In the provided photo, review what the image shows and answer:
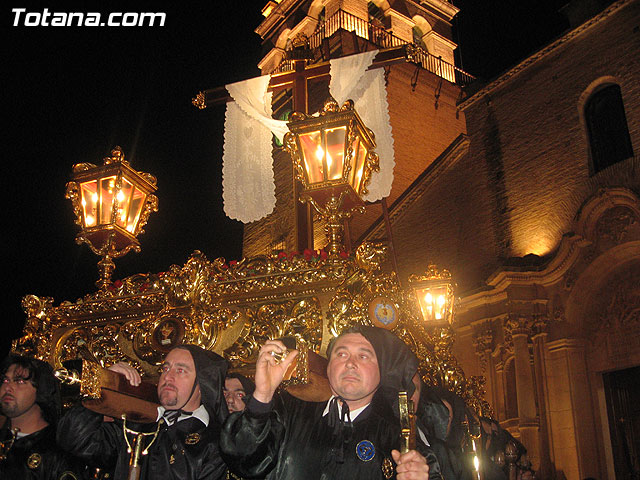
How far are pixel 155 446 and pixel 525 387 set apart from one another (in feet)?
33.3

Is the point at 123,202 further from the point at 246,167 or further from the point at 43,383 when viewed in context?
the point at 246,167

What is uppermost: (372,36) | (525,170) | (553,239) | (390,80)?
(372,36)

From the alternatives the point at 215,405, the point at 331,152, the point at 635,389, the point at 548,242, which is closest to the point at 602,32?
the point at 548,242

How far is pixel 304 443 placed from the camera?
134 inches

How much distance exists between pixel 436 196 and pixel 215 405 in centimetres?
1381

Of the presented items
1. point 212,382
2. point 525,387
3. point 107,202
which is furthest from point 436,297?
point 525,387

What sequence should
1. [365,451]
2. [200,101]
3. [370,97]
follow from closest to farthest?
[365,451]
[200,101]
[370,97]

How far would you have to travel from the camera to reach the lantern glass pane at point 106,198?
5887 millimetres

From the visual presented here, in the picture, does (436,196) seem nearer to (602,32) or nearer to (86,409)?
(602,32)

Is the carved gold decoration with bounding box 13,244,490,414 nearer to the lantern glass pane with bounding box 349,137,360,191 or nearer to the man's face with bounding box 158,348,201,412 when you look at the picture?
the man's face with bounding box 158,348,201,412

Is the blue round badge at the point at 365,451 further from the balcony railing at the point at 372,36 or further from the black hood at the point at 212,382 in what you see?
the balcony railing at the point at 372,36

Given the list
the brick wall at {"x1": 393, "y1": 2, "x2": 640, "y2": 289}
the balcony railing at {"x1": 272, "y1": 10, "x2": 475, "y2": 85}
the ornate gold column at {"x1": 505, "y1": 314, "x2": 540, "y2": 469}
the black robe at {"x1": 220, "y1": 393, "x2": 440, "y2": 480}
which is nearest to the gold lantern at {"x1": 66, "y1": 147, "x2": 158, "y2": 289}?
the black robe at {"x1": 220, "y1": 393, "x2": 440, "y2": 480}

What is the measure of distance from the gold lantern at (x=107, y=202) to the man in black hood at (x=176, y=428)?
2098 mm

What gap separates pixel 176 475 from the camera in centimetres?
364
